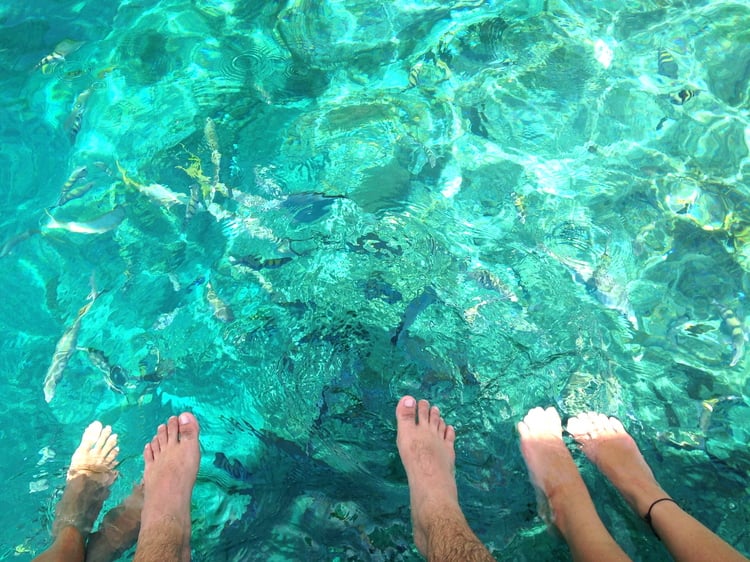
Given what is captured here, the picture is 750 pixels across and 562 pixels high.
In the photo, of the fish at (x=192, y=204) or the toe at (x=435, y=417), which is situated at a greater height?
the fish at (x=192, y=204)

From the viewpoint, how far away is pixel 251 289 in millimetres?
3303

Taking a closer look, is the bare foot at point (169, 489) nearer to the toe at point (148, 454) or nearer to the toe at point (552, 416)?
the toe at point (148, 454)

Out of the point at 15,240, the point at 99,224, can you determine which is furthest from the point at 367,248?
the point at 15,240

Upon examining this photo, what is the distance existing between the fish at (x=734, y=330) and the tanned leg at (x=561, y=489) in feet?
3.64

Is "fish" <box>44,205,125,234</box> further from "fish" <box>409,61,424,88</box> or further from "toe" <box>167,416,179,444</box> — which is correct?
"fish" <box>409,61,424,88</box>

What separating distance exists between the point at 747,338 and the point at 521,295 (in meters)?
1.33

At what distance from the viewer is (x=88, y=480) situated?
9.57 feet

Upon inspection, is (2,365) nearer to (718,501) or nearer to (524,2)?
(718,501)

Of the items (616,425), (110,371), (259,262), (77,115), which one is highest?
(77,115)

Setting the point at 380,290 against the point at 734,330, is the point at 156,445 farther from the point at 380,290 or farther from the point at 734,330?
the point at 734,330

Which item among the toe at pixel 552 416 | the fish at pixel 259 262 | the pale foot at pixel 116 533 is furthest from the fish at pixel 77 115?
the toe at pixel 552 416

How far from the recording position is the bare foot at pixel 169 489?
244cm

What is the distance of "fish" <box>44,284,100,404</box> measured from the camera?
3230mm

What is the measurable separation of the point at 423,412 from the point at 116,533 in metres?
1.73
